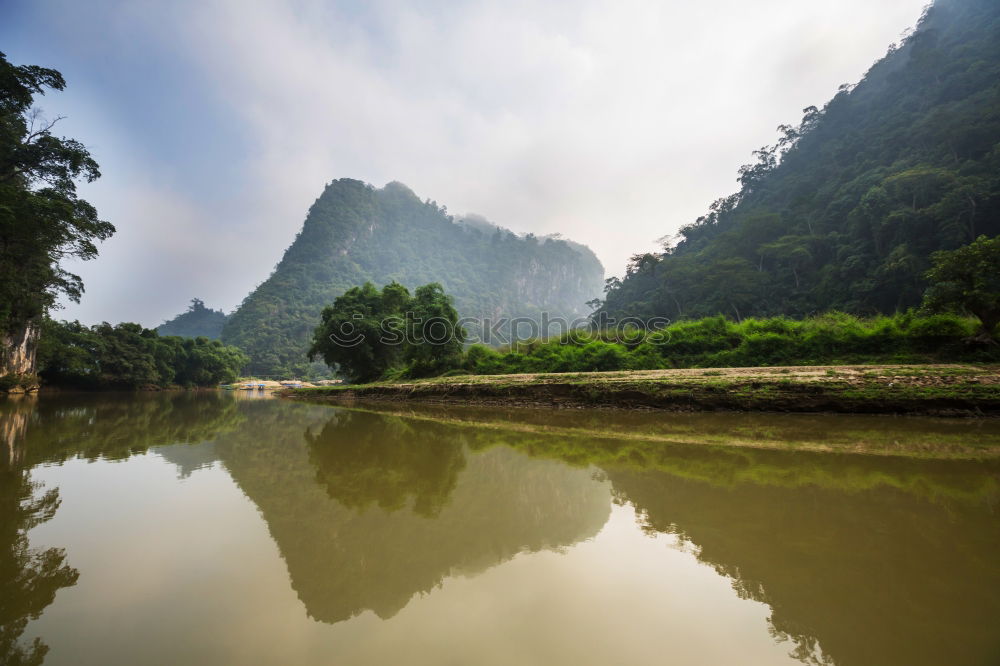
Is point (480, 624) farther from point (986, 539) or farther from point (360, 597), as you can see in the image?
point (986, 539)

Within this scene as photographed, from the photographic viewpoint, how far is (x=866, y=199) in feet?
81.9

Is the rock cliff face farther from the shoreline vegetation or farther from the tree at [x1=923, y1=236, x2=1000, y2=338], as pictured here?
the tree at [x1=923, y1=236, x2=1000, y2=338]

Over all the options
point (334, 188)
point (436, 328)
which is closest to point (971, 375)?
point (436, 328)

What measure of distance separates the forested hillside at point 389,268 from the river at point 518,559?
215ft

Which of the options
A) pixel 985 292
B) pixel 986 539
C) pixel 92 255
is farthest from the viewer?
pixel 92 255

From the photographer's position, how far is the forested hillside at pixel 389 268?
7188 centimetres

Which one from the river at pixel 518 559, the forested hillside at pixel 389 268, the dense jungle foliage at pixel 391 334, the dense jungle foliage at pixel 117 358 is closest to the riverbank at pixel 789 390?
the river at pixel 518 559

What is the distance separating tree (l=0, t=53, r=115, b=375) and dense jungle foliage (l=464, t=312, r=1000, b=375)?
54.0 feet

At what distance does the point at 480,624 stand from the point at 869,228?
3558cm

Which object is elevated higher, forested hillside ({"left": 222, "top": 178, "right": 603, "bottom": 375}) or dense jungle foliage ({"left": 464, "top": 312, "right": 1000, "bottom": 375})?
forested hillside ({"left": 222, "top": 178, "right": 603, "bottom": 375})

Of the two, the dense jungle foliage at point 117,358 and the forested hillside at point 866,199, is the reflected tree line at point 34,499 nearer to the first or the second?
the dense jungle foliage at point 117,358

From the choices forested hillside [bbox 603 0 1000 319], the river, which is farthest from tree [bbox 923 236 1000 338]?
forested hillside [bbox 603 0 1000 319]

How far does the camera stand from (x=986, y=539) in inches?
72.3

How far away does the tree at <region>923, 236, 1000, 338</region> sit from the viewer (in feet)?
22.6
